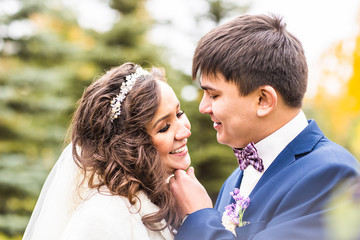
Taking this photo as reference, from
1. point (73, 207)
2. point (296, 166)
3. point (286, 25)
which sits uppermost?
point (286, 25)

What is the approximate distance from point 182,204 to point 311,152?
0.91 m

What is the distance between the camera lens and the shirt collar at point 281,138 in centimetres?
266

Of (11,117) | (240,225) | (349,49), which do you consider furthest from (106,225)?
(11,117)

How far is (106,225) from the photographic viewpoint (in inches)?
100

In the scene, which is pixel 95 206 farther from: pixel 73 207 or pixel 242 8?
pixel 242 8

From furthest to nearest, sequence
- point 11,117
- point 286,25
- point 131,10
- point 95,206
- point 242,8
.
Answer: point 242,8 → point 131,10 → point 11,117 → point 286,25 → point 95,206

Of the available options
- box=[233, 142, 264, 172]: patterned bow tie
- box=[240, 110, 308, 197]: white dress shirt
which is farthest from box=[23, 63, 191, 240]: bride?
box=[240, 110, 308, 197]: white dress shirt

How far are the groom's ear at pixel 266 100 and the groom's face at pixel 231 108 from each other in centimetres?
3

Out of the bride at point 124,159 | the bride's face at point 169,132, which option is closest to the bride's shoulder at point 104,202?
the bride at point 124,159

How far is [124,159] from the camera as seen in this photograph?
2910mm

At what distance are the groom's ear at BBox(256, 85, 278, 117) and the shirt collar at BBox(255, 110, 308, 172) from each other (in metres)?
0.16

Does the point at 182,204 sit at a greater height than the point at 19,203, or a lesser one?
greater

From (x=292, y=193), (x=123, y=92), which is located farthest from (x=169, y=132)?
(x=292, y=193)

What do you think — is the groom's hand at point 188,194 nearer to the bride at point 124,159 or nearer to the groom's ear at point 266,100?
the bride at point 124,159
